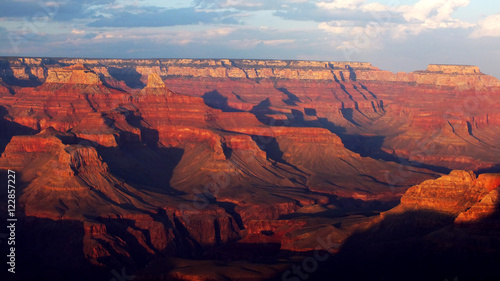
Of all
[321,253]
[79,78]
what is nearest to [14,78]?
[79,78]

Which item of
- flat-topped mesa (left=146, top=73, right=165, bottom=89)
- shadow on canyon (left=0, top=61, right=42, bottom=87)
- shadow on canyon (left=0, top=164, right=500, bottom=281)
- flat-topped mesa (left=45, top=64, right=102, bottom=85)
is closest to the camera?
shadow on canyon (left=0, top=164, right=500, bottom=281)

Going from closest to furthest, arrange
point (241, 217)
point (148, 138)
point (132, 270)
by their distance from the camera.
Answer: point (132, 270), point (241, 217), point (148, 138)

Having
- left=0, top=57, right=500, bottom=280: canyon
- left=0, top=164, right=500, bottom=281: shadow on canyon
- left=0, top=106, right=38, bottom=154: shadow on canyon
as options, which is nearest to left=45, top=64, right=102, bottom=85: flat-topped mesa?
left=0, top=57, right=500, bottom=280: canyon

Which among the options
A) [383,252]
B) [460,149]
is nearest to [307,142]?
[460,149]

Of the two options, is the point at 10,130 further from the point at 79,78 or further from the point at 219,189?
the point at 219,189

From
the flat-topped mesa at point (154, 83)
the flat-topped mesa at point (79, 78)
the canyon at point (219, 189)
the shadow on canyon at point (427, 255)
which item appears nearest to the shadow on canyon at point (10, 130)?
the canyon at point (219, 189)

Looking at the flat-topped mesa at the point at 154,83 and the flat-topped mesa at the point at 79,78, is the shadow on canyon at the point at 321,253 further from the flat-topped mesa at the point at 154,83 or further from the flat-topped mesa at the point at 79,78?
the flat-topped mesa at the point at 79,78

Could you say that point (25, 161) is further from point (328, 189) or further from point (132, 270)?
point (328, 189)

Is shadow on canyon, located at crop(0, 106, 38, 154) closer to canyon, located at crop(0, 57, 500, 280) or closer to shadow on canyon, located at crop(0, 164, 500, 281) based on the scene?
canyon, located at crop(0, 57, 500, 280)
